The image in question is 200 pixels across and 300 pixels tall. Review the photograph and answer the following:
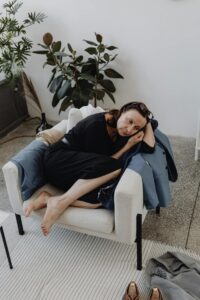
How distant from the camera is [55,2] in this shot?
9.59 ft

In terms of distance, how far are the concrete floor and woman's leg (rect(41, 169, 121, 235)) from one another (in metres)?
0.51

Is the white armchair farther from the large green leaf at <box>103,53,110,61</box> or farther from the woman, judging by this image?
the large green leaf at <box>103,53,110,61</box>

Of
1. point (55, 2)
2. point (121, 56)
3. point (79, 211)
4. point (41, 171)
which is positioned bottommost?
point (79, 211)

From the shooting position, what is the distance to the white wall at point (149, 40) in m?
2.64

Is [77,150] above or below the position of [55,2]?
below

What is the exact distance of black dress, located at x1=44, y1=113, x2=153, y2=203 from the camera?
5.89 feet

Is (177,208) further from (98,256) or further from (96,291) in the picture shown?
(96,291)

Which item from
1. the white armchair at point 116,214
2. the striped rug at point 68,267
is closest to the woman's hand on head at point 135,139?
the white armchair at point 116,214

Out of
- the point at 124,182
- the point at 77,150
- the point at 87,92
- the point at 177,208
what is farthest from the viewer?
the point at 87,92

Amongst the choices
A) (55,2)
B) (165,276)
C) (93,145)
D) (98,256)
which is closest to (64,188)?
(93,145)

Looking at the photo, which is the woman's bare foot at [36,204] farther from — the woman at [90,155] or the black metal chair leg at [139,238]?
the black metal chair leg at [139,238]

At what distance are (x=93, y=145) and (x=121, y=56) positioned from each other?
4.27 ft

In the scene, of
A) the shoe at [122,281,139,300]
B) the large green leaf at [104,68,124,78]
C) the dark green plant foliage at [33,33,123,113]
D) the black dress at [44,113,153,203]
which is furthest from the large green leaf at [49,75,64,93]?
the shoe at [122,281,139,300]

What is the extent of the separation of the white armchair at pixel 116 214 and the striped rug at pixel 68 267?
0.44 feet
